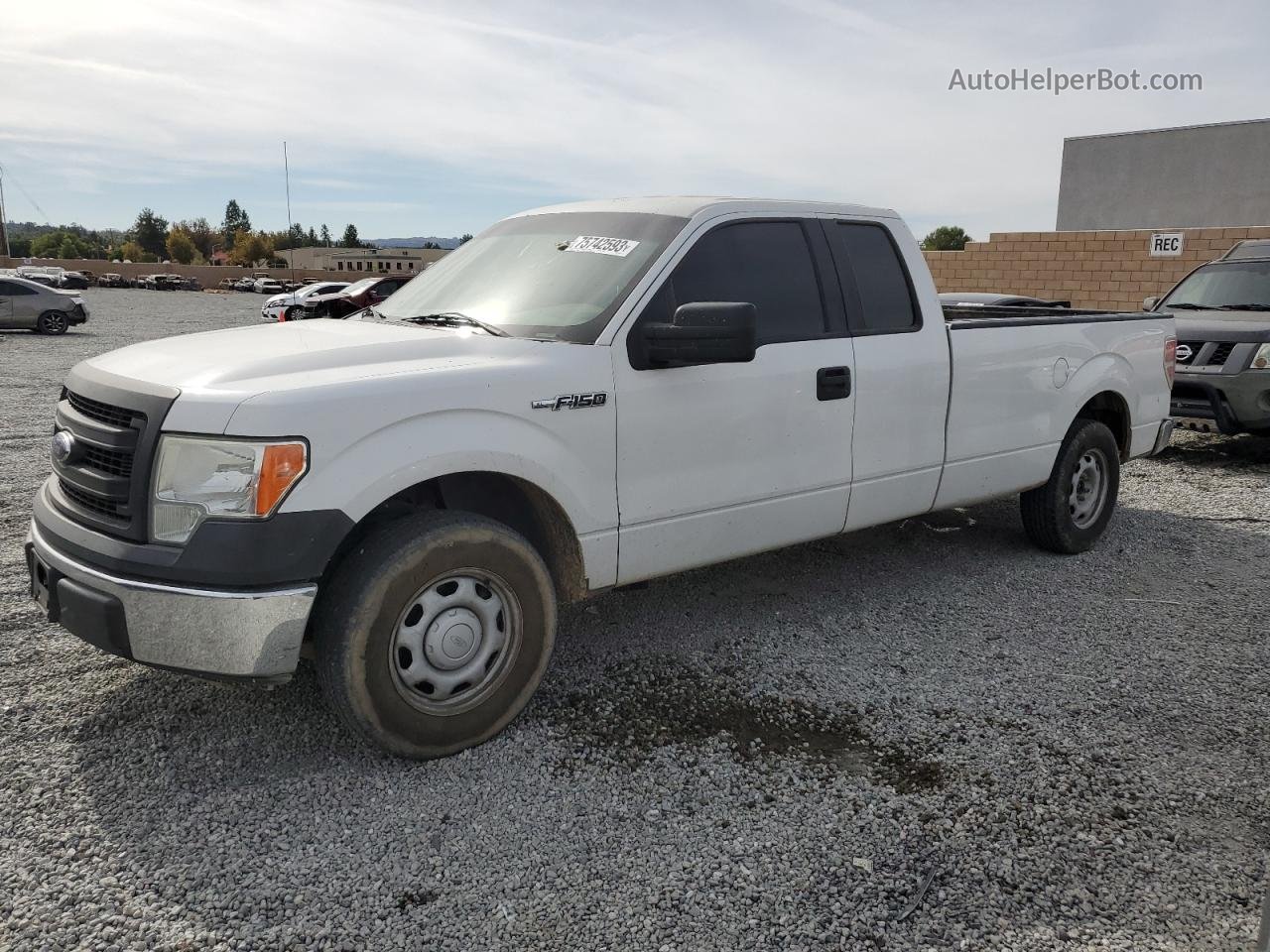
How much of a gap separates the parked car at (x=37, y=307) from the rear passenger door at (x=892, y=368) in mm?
24252

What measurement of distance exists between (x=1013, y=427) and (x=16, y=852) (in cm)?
471

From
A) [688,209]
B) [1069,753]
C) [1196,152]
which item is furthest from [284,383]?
[1196,152]

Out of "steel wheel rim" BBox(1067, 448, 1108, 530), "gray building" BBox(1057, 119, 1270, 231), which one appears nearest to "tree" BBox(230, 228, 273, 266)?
"gray building" BBox(1057, 119, 1270, 231)

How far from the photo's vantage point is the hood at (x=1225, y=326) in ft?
28.5

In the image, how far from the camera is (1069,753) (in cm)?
363

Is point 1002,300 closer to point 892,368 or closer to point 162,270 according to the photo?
point 892,368

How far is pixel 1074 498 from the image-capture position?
237 inches

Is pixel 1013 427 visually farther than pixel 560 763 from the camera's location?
Yes

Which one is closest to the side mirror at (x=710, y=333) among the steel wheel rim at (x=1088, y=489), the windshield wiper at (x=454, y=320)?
the windshield wiper at (x=454, y=320)

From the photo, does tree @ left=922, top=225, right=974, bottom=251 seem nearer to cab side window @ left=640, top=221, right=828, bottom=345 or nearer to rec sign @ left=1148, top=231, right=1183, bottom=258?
rec sign @ left=1148, top=231, right=1183, bottom=258

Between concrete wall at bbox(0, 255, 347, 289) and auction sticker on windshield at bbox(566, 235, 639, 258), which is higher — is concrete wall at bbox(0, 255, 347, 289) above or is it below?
below

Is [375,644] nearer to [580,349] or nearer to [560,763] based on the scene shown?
[560,763]

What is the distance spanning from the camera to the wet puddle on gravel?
357 cm

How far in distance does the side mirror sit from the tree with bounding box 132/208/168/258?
15293 centimetres
